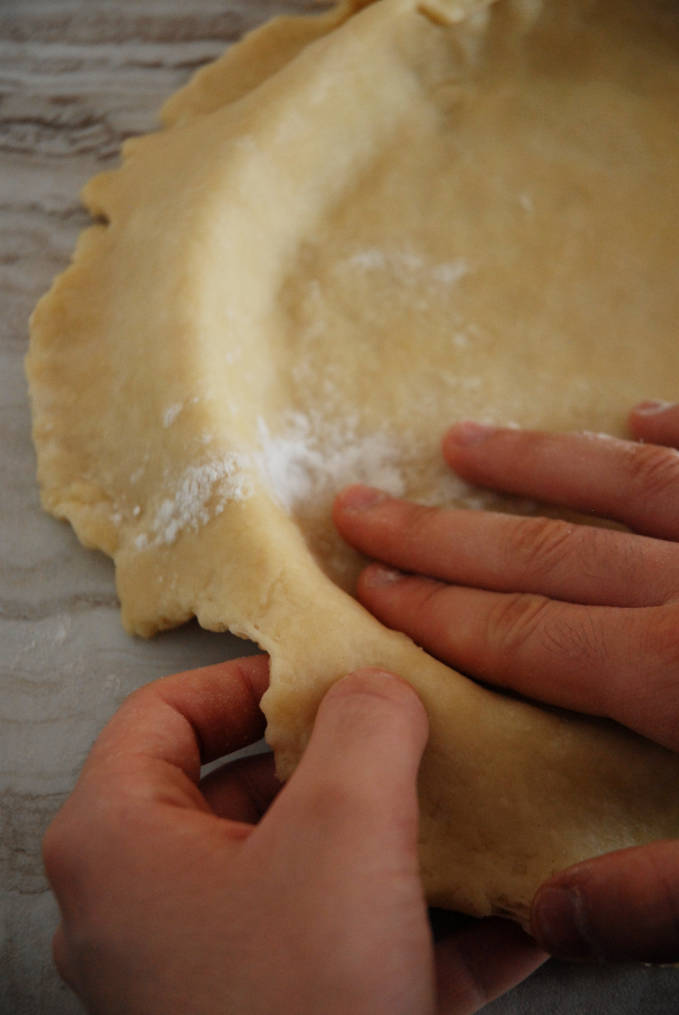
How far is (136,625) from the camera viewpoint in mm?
920

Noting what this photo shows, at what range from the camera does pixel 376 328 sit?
3.54ft

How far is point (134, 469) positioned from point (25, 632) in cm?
26

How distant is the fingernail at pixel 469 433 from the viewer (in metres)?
0.99

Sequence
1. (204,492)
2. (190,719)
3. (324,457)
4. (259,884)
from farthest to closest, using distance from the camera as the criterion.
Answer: (324,457) < (204,492) < (190,719) < (259,884)

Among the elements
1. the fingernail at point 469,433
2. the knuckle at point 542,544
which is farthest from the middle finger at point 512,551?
the fingernail at point 469,433

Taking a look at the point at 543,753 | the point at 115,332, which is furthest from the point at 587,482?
the point at 115,332

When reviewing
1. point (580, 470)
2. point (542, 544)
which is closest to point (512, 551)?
point (542, 544)

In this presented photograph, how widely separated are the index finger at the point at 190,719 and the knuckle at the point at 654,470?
19.2 inches

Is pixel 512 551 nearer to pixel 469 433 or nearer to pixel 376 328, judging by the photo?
pixel 469 433

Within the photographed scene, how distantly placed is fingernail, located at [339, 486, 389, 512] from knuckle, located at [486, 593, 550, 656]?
22 centimetres

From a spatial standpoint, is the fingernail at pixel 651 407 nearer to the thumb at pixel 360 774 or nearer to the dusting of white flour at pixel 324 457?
the dusting of white flour at pixel 324 457

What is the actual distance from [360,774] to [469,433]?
55cm

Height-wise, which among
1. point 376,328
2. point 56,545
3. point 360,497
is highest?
point 376,328

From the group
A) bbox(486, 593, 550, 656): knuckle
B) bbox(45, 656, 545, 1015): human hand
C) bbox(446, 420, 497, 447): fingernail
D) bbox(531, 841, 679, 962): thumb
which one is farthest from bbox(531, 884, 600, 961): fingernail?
bbox(446, 420, 497, 447): fingernail
